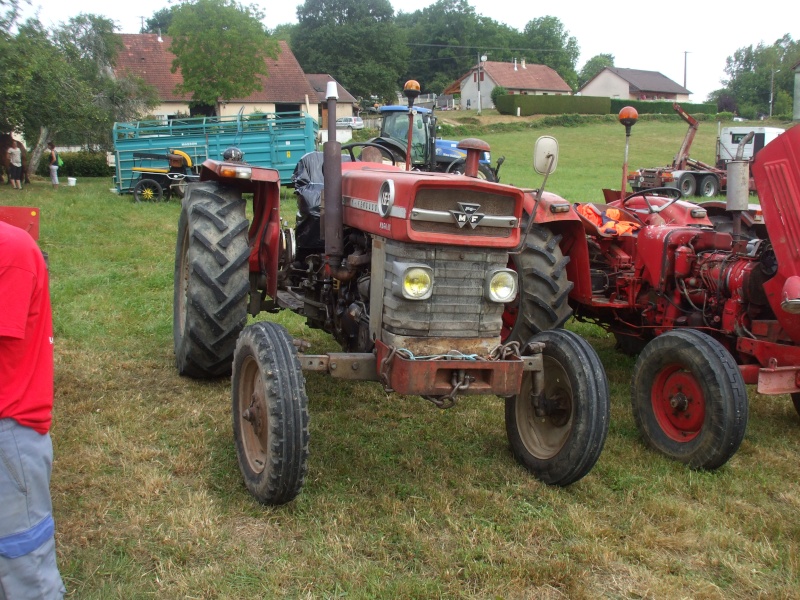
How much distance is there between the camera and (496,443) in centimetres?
428

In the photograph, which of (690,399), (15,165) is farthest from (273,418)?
(15,165)

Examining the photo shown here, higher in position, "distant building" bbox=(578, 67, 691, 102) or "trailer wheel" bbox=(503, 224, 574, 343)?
"distant building" bbox=(578, 67, 691, 102)

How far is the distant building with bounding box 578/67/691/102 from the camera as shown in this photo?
7100 centimetres

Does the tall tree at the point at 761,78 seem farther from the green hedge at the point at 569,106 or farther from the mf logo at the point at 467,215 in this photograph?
the mf logo at the point at 467,215

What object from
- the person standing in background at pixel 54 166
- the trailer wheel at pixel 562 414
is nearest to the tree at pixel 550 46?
the person standing in background at pixel 54 166

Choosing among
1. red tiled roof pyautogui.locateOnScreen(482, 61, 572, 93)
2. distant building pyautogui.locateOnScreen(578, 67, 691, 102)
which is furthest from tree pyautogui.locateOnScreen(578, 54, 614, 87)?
red tiled roof pyautogui.locateOnScreen(482, 61, 572, 93)

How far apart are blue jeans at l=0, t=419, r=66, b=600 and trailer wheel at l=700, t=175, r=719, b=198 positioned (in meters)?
21.6

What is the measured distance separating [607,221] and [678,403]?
2.22m

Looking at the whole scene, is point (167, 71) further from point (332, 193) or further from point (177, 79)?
point (332, 193)

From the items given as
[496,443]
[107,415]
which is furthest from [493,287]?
[107,415]

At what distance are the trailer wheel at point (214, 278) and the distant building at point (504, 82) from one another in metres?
60.0

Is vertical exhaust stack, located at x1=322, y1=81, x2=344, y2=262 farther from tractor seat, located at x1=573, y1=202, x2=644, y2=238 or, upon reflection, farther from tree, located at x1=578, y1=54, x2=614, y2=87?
tree, located at x1=578, y1=54, x2=614, y2=87

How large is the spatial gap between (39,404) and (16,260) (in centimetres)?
43

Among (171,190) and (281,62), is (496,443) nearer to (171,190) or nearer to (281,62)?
(171,190)
